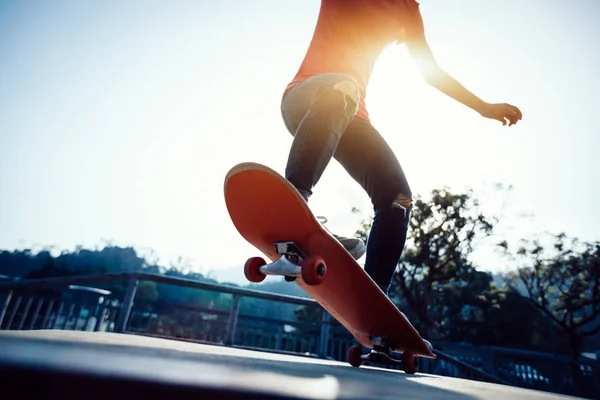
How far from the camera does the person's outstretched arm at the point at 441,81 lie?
193 cm

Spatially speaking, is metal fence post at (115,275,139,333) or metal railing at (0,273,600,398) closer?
metal fence post at (115,275,139,333)

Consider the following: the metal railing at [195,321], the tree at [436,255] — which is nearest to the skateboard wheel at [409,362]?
the metal railing at [195,321]

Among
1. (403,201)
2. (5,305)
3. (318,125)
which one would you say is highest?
(318,125)

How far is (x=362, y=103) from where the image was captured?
198 centimetres

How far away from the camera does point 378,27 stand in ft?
6.50

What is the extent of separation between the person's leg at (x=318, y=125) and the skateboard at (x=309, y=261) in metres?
0.14

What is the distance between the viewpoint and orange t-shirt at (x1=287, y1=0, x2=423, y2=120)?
1.86 metres

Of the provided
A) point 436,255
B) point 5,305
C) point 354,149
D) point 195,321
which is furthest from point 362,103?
point 436,255

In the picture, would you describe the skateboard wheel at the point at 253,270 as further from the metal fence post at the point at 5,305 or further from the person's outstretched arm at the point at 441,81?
the metal fence post at the point at 5,305

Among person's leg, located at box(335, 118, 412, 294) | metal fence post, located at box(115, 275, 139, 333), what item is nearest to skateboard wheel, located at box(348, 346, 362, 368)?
person's leg, located at box(335, 118, 412, 294)

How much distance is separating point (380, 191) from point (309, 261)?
74 cm

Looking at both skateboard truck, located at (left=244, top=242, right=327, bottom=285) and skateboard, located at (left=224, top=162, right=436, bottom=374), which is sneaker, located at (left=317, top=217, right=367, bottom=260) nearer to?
skateboard, located at (left=224, top=162, right=436, bottom=374)

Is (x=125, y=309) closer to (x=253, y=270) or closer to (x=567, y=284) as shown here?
(x=253, y=270)

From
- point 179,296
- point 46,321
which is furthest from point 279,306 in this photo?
point 46,321
